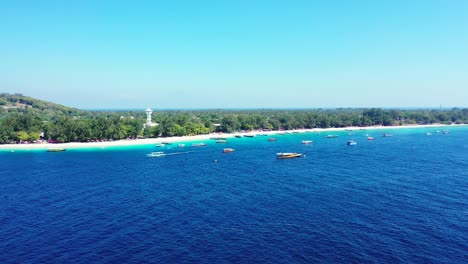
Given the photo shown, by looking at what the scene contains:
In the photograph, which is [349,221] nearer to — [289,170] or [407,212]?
[407,212]

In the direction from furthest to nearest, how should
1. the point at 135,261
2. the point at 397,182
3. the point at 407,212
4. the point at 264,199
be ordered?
the point at 397,182 → the point at 264,199 → the point at 407,212 → the point at 135,261

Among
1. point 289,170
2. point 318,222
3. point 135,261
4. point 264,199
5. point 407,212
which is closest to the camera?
point 135,261

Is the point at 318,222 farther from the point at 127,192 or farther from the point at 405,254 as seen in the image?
the point at 127,192

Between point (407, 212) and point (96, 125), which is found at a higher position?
point (96, 125)

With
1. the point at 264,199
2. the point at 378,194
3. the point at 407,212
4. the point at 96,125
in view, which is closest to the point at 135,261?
the point at 264,199

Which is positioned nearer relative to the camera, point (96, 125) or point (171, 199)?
point (171, 199)

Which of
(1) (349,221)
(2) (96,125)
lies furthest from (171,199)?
(2) (96,125)
